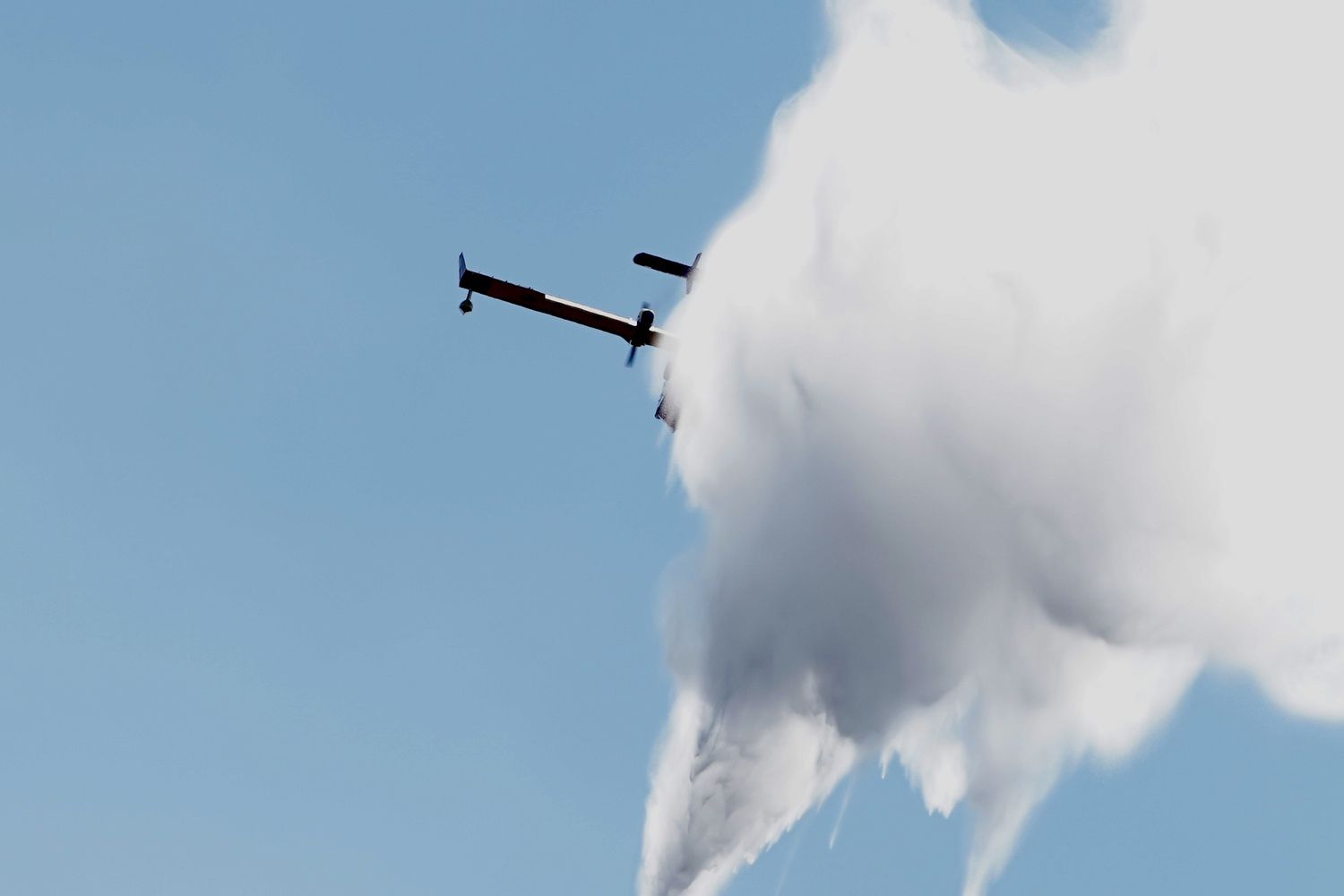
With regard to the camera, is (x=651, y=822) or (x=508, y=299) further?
(x=508, y=299)

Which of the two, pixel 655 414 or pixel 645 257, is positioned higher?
pixel 645 257

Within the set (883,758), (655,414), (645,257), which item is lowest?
(883,758)

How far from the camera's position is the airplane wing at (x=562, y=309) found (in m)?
92.8

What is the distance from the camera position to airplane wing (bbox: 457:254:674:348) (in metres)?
92.8

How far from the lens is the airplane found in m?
93.1

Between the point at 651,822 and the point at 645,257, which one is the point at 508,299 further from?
the point at 651,822

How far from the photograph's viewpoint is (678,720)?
293 ft

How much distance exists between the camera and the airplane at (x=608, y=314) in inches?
3664

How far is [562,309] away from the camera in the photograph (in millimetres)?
96688

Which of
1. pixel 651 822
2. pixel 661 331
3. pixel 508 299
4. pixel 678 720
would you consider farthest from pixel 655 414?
pixel 651 822

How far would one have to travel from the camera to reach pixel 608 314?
96312 millimetres

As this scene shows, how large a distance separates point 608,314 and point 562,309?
9.31ft

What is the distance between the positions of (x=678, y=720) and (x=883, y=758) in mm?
11891

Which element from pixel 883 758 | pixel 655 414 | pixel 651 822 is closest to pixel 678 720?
pixel 651 822
